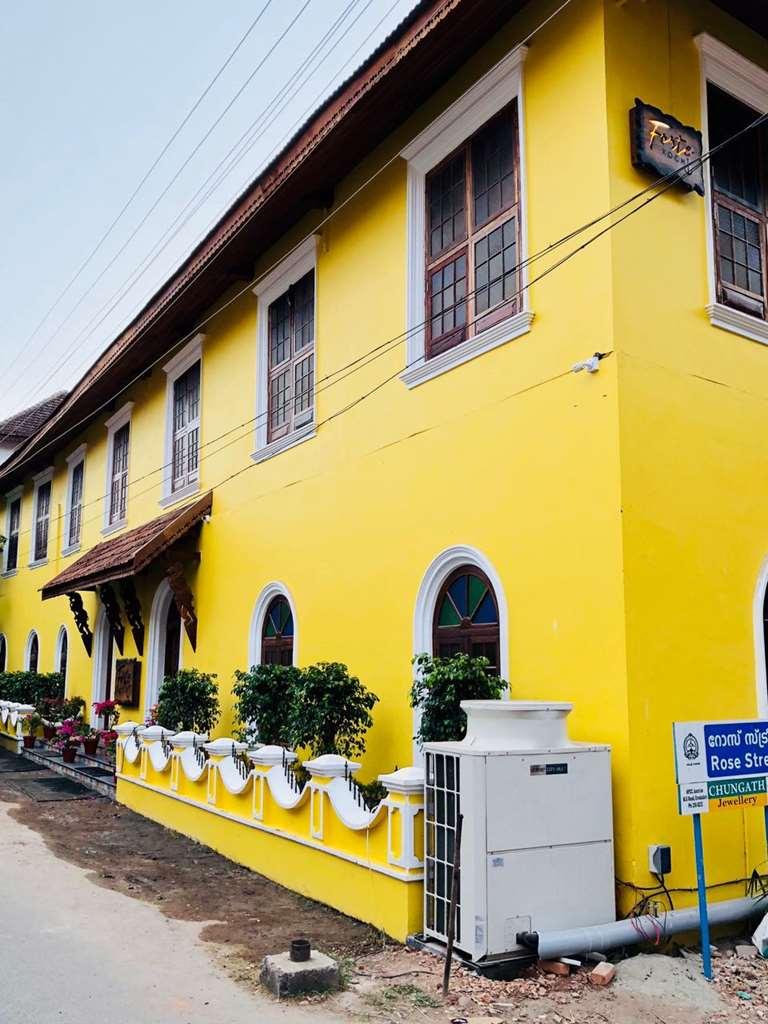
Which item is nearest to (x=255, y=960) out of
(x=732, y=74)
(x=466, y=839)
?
(x=466, y=839)

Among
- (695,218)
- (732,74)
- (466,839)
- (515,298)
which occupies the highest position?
(732,74)

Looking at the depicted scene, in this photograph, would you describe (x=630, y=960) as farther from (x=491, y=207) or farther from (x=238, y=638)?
(x=238, y=638)

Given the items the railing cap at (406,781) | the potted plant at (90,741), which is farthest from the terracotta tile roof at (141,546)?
the railing cap at (406,781)

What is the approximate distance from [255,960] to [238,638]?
5.78 metres

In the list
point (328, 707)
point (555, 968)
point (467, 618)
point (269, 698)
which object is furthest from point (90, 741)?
point (555, 968)

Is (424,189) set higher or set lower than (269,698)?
higher

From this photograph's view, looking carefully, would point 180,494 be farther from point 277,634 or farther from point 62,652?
point 62,652

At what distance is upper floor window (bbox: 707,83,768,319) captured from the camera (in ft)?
24.9

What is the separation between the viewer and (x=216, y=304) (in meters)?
12.9

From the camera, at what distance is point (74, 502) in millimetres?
19266

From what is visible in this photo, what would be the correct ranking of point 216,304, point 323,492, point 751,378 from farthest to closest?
point 216,304 < point 323,492 < point 751,378

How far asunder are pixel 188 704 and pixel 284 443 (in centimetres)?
329

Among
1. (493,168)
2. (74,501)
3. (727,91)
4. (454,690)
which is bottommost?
(454,690)

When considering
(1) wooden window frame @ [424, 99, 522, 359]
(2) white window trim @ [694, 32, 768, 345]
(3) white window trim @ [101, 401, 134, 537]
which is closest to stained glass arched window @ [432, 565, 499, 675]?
(1) wooden window frame @ [424, 99, 522, 359]
